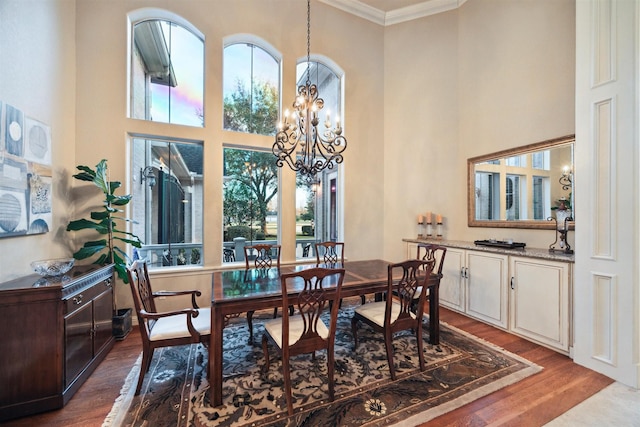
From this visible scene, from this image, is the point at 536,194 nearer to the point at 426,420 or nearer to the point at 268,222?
the point at 426,420

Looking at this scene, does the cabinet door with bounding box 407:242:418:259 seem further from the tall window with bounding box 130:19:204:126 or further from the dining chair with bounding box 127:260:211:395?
the tall window with bounding box 130:19:204:126

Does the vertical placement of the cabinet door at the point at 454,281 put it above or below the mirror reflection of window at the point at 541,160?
below

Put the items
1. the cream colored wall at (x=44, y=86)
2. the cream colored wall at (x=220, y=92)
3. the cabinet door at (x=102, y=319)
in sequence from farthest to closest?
the cream colored wall at (x=220, y=92) → the cabinet door at (x=102, y=319) → the cream colored wall at (x=44, y=86)

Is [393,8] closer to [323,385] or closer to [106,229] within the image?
[106,229]

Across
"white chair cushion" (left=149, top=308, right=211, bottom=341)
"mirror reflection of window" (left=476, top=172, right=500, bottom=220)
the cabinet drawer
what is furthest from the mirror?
the cabinet drawer

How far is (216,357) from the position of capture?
193 cm

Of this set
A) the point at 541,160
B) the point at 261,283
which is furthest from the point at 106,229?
the point at 541,160

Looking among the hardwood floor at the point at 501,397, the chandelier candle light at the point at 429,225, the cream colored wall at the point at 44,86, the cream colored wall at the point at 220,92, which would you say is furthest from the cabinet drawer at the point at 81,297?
the chandelier candle light at the point at 429,225

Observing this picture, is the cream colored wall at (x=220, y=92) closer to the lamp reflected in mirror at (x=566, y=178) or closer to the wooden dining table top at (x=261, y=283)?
the wooden dining table top at (x=261, y=283)

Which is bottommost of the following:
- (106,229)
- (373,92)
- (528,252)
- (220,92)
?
(528,252)

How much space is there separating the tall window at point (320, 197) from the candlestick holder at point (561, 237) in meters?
2.87

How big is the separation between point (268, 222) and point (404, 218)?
2.40 metres

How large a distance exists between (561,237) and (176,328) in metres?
4.03

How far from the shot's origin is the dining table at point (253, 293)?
1942 mm
